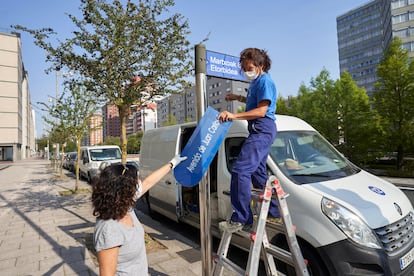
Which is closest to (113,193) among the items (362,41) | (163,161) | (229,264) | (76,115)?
(229,264)

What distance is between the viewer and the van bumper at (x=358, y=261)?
99.3 inches

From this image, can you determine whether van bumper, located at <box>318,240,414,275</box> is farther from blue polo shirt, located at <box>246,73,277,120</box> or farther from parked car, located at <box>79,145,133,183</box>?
parked car, located at <box>79,145,133,183</box>

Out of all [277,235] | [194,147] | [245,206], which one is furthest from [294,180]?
[194,147]

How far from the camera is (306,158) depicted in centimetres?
375

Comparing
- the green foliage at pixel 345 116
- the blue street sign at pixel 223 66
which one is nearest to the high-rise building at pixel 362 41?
the green foliage at pixel 345 116

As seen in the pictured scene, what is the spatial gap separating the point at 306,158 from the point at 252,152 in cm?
155

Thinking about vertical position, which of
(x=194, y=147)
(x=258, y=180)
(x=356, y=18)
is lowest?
(x=258, y=180)

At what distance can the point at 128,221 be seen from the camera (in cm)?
189

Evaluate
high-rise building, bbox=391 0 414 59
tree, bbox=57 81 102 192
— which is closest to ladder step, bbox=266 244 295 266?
tree, bbox=57 81 102 192

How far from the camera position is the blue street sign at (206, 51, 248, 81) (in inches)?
127

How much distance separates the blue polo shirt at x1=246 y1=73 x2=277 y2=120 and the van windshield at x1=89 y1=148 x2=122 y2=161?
43.3ft

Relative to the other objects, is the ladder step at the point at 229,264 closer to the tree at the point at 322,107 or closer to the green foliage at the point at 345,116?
the green foliage at the point at 345,116

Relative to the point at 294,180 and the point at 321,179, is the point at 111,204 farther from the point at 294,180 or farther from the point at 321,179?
the point at 321,179

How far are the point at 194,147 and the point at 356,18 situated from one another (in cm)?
11401
